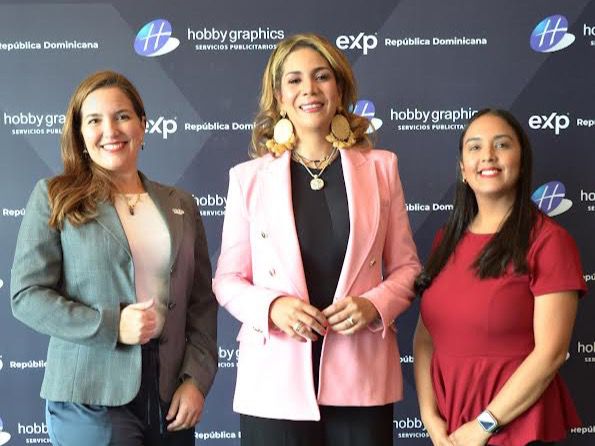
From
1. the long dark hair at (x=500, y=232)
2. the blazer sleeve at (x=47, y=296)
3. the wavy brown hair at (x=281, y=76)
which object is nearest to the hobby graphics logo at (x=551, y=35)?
the long dark hair at (x=500, y=232)

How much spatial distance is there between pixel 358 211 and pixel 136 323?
0.78 metres

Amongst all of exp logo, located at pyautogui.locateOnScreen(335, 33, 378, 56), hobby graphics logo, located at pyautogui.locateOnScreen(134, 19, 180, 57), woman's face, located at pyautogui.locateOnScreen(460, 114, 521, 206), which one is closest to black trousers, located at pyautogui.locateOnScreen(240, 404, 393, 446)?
woman's face, located at pyautogui.locateOnScreen(460, 114, 521, 206)

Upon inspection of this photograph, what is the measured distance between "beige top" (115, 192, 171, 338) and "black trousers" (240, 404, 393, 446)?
1.61 ft

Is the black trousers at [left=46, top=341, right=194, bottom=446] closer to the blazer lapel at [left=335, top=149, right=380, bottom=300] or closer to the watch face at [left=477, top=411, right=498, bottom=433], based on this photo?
the blazer lapel at [left=335, top=149, right=380, bottom=300]

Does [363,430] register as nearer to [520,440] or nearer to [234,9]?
[520,440]

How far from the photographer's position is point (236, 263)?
247 cm

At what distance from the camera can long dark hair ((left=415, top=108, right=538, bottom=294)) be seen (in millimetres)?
2312

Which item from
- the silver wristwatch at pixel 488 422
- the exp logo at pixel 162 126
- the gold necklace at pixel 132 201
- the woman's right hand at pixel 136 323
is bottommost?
the silver wristwatch at pixel 488 422

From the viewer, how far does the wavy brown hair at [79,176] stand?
2162 millimetres

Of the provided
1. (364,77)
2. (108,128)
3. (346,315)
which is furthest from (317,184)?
(364,77)

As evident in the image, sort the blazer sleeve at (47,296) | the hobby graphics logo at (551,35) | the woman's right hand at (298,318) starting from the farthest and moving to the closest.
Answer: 1. the hobby graphics logo at (551,35)
2. the woman's right hand at (298,318)
3. the blazer sleeve at (47,296)

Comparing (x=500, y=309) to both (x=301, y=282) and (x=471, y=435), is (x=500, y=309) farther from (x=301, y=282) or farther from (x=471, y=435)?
(x=301, y=282)

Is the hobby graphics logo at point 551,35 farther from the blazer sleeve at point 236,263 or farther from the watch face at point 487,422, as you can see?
the watch face at point 487,422

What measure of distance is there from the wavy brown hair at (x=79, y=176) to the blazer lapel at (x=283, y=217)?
490 millimetres
